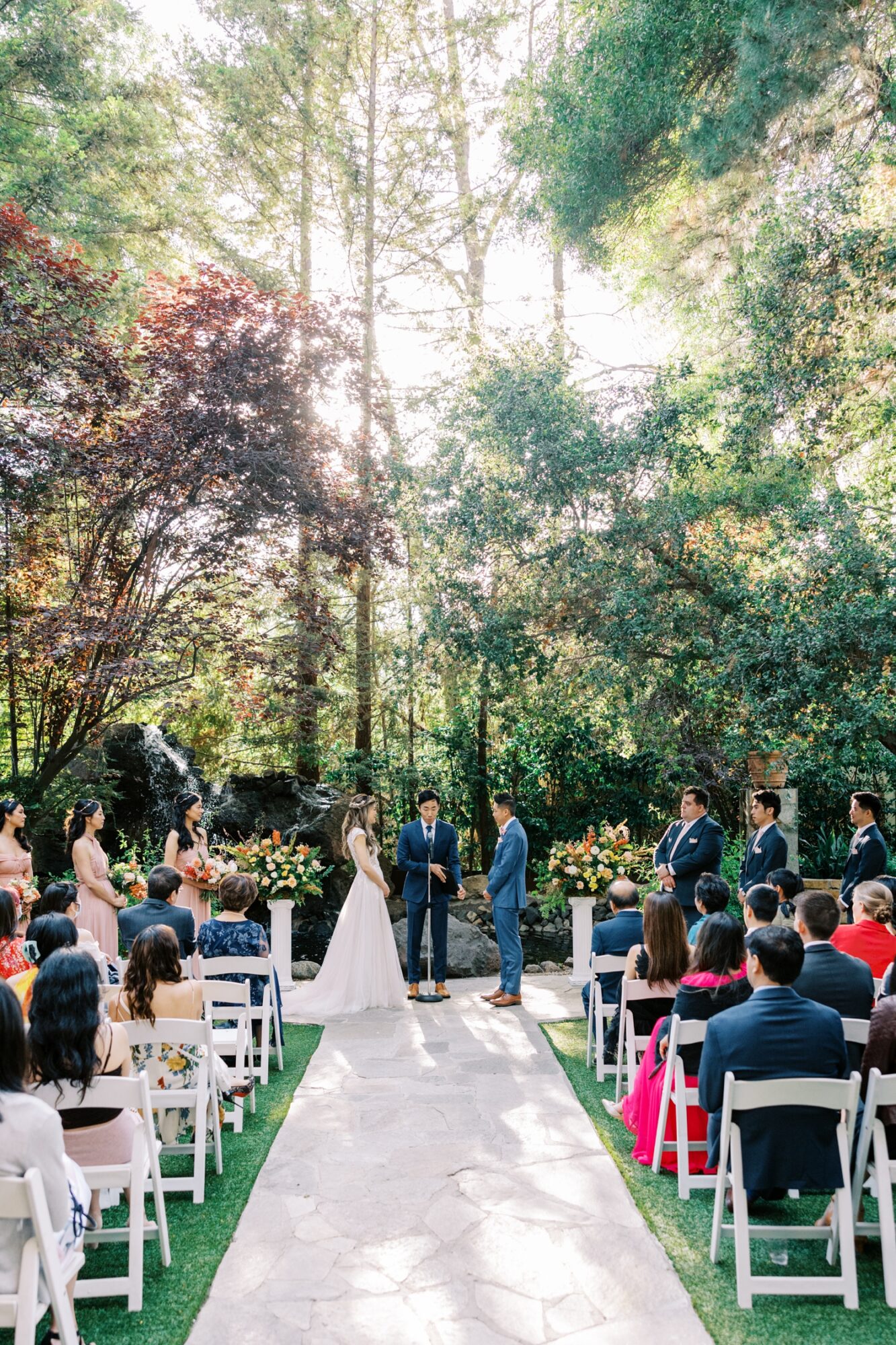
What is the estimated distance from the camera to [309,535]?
12141 millimetres

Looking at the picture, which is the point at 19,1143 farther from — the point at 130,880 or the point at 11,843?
the point at 130,880

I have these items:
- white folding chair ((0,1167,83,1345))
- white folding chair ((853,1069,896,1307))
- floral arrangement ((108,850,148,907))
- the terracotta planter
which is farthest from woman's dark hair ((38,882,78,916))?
the terracotta planter

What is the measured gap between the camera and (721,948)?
14.3 feet

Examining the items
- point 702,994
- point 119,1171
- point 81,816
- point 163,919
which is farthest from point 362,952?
point 119,1171

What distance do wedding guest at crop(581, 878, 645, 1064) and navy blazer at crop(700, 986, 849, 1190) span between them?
7.62 feet

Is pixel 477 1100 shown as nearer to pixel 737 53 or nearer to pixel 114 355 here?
pixel 114 355

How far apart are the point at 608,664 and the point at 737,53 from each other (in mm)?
5981

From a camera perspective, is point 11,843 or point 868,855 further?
point 11,843

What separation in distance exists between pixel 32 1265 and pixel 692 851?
5540 mm

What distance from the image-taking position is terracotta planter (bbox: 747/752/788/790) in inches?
393

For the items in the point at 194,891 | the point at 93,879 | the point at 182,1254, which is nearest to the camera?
the point at 182,1254

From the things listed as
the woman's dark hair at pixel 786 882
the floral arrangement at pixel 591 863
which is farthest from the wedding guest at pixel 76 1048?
the floral arrangement at pixel 591 863

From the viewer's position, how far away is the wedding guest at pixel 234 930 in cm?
596

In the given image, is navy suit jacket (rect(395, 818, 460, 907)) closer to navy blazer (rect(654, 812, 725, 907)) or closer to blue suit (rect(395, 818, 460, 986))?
blue suit (rect(395, 818, 460, 986))
